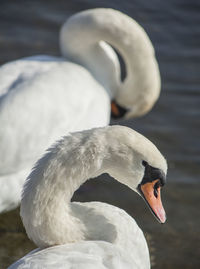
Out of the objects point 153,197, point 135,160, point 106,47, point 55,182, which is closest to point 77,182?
point 55,182

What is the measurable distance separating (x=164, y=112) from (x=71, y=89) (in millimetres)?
1606

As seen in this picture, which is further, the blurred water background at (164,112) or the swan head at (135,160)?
the blurred water background at (164,112)

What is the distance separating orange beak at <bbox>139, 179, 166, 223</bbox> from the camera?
302 cm

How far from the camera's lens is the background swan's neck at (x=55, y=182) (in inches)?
112

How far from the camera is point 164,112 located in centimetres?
593

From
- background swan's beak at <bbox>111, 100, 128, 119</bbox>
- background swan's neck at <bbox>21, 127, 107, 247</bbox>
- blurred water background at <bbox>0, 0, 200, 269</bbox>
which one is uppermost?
background swan's neck at <bbox>21, 127, 107, 247</bbox>

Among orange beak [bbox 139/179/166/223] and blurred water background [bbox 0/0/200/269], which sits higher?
orange beak [bbox 139/179/166/223]

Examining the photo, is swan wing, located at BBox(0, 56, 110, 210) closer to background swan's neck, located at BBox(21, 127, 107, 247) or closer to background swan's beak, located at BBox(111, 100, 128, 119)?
background swan's beak, located at BBox(111, 100, 128, 119)

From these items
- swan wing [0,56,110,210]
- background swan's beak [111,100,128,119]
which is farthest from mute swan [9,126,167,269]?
background swan's beak [111,100,128,119]

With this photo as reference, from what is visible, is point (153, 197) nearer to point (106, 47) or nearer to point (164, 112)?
point (106, 47)

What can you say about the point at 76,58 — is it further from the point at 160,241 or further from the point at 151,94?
the point at 160,241

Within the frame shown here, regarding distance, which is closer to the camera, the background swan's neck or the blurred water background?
the background swan's neck

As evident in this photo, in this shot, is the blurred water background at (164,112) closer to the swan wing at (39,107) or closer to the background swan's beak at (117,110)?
the background swan's beak at (117,110)

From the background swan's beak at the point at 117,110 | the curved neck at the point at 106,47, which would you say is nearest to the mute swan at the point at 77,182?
the curved neck at the point at 106,47
